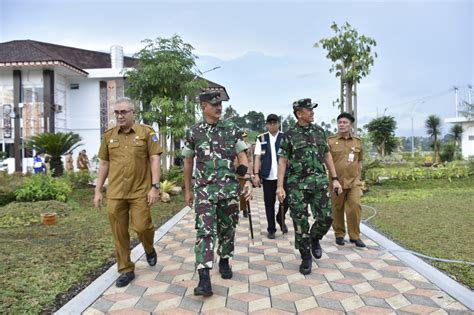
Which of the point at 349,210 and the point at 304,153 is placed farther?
the point at 349,210

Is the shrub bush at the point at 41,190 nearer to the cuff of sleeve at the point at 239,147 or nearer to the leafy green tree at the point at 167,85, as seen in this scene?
the leafy green tree at the point at 167,85

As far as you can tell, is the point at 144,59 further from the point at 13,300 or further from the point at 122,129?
the point at 13,300

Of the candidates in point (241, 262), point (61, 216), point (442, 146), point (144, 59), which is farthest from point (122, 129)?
point (442, 146)

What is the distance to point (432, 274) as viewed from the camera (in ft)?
12.1

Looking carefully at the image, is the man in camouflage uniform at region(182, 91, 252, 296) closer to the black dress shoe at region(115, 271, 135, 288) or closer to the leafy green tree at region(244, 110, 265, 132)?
the black dress shoe at region(115, 271, 135, 288)

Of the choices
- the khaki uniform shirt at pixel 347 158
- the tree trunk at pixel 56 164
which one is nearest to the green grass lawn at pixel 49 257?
the khaki uniform shirt at pixel 347 158

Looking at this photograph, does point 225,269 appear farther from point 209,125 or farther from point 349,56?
point 349,56

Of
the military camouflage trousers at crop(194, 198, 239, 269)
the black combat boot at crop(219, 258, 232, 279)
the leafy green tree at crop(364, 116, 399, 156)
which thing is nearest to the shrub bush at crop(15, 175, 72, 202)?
the black combat boot at crop(219, 258, 232, 279)

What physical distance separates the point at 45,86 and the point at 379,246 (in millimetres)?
17618

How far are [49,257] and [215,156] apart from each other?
2506mm

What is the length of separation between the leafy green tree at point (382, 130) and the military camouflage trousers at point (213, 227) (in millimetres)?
23313

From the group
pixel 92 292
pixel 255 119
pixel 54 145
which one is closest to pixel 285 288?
pixel 92 292

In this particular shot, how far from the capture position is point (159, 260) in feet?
14.5

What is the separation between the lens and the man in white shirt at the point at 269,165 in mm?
5395
